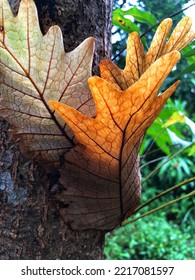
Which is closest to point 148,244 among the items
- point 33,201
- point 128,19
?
point 128,19

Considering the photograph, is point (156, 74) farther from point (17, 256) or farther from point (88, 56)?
point (17, 256)

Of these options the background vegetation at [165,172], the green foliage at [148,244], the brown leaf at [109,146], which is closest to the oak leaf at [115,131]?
the brown leaf at [109,146]

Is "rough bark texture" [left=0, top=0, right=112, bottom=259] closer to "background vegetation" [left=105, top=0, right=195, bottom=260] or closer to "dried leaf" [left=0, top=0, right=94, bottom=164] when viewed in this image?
"dried leaf" [left=0, top=0, right=94, bottom=164]

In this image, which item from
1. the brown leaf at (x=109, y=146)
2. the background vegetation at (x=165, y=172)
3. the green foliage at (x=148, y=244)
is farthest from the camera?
the green foliage at (x=148, y=244)

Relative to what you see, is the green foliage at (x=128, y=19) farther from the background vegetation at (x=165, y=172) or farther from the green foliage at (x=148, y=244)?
the green foliage at (x=148, y=244)

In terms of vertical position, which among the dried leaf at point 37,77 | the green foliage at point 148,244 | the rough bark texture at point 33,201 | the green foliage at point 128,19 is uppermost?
the green foliage at point 128,19

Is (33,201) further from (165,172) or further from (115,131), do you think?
(165,172)
